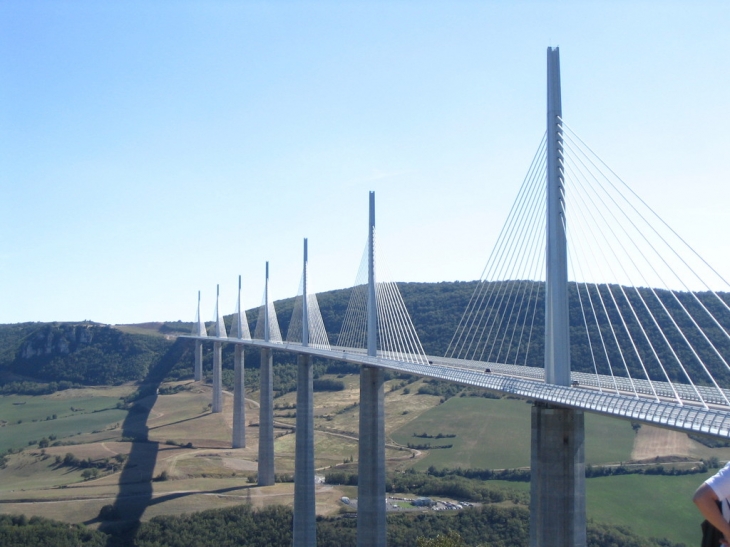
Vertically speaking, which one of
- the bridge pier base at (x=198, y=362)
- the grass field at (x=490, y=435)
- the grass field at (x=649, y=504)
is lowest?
the grass field at (x=649, y=504)

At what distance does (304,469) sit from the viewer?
108ft

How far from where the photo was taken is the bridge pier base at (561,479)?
1455 centimetres

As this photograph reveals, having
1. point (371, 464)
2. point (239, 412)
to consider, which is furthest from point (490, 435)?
point (371, 464)

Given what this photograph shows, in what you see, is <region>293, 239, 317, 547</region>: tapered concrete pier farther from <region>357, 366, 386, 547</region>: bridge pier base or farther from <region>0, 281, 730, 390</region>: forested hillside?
<region>0, 281, 730, 390</region>: forested hillside

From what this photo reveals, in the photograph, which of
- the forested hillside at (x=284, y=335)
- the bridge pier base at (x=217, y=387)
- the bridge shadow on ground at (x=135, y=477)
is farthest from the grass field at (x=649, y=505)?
the bridge pier base at (x=217, y=387)

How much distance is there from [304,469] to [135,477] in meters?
13.1

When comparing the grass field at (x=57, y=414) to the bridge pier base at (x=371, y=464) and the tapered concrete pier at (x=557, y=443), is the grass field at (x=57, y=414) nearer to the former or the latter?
the bridge pier base at (x=371, y=464)

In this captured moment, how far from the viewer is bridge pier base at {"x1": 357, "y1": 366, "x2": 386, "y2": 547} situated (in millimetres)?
25938

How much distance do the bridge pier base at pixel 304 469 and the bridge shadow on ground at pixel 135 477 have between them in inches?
282

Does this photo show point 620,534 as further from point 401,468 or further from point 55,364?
point 55,364

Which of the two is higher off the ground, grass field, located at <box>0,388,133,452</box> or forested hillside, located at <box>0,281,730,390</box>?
forested hillside, located at <box>0,281,730,390</box>

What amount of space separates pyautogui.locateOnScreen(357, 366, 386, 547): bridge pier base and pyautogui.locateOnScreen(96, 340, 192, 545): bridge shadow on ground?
1094cm

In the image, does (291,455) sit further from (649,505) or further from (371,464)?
(649,505)

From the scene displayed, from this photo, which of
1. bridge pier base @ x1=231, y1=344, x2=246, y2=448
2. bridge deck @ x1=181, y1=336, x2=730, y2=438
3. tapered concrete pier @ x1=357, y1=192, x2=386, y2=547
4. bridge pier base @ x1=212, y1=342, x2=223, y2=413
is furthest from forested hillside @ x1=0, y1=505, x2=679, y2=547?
bridge pier base @ x1=212, y1=342, x2=223, y2=413
